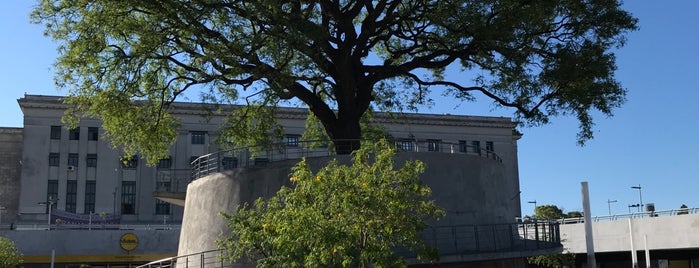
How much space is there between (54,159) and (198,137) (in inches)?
568

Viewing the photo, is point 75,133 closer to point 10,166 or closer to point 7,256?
point 10,166

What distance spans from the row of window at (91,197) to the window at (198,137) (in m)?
7.23

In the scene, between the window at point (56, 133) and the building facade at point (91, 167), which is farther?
the window at point (56, 133)

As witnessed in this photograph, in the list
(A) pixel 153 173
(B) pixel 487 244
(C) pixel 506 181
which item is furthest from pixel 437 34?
(A) pixel 153 173

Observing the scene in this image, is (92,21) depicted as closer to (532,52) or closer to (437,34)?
(437,34)

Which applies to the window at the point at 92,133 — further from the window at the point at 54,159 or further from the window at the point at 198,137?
the window at the point at 198,137

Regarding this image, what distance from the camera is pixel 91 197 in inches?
3113

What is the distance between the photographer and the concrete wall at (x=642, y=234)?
4431 cm

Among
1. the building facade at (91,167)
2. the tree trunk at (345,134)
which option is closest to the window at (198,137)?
the building facade at (91,167)

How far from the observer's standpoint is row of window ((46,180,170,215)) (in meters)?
78.2

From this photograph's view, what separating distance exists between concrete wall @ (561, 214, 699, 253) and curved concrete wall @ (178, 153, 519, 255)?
55.7 feet

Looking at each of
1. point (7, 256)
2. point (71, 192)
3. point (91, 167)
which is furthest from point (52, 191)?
point (7, 256)

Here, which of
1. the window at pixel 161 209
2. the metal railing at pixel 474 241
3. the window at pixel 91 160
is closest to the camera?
the metal railing at pixel 474 241

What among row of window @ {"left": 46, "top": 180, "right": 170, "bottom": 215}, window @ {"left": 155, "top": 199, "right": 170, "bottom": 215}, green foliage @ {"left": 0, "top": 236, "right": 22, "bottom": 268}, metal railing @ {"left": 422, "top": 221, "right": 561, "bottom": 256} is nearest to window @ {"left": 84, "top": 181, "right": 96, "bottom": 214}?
row of window @ {"left": 46, "top": 180, "right": 170, "bottom": 215}
